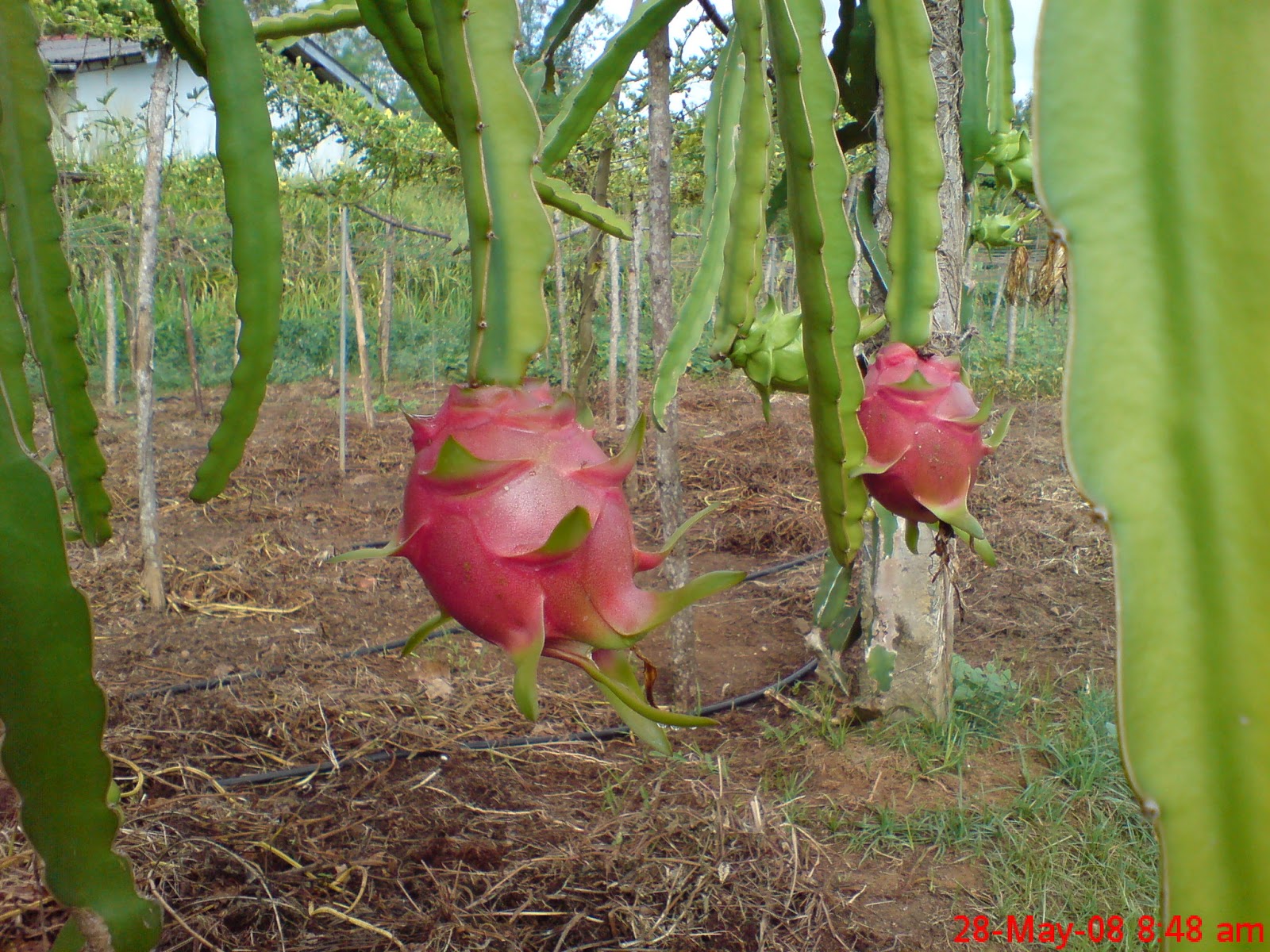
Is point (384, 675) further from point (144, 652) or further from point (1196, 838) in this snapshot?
point (1196, 838)

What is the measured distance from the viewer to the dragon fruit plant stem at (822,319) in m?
0.57

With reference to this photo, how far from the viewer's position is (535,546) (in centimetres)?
43

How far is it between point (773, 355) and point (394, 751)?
112 cm

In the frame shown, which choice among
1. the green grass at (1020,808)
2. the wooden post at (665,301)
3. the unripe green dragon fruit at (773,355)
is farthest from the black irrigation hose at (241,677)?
the unripe green dragon fruit at (773,355)

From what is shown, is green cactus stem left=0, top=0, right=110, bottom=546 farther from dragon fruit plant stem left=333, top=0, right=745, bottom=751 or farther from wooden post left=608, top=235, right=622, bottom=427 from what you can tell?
wooden post left=608, top=235, right=622, bottom=427

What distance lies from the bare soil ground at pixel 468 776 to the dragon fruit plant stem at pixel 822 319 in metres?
0.91

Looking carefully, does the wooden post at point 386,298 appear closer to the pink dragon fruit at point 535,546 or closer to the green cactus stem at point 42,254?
the green cactus stem at point 42,254

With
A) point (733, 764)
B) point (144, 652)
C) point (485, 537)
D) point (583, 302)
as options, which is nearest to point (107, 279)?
point (583, 302)

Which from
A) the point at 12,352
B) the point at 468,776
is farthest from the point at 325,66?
the point at 12,352

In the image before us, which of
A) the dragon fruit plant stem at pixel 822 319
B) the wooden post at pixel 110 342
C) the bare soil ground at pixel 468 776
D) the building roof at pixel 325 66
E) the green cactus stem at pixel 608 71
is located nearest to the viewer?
the dragon fruit plant stem at pixel 822 319

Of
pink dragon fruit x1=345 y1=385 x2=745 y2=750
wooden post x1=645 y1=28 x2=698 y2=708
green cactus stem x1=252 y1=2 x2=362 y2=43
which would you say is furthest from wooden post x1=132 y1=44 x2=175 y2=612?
pink dragon fruit x1=345 y1=385 x2=745 y2=750

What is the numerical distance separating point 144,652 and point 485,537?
7.59ft

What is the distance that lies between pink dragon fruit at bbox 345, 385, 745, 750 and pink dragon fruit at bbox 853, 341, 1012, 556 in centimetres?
23

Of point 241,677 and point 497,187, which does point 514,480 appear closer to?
point 497,187
